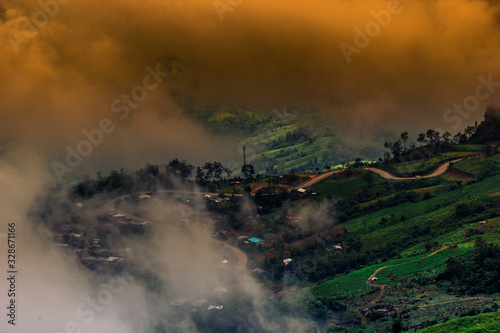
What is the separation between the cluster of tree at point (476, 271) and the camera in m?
50.8

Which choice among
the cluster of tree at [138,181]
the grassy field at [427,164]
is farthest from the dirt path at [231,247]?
the grassy field at [427,164]

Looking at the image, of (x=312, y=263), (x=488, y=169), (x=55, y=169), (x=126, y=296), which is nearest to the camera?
(x=126, y=296)

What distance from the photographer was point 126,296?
66500 millimetres

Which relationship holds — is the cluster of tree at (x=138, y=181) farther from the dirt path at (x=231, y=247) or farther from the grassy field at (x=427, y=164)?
the grassy field at (x=427, y=164)

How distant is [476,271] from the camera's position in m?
53.8

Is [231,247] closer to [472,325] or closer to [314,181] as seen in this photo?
[314,181]

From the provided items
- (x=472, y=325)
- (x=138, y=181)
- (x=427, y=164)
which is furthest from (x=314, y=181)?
(x=472, y=325)

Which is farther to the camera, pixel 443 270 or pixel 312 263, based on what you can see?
pixel 312 263

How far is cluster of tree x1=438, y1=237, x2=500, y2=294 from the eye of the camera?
5076cm

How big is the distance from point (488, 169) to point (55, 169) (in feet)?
368

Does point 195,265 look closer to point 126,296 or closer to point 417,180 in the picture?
point 126,296

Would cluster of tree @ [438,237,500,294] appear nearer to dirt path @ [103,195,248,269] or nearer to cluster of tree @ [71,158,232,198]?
dirt path @ [103,195,248,269]

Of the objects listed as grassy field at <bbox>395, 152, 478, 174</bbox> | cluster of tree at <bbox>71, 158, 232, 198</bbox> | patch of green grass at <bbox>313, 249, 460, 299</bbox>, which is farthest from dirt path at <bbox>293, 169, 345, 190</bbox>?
patch of green grass at <bbox>313, 249, 460, 299</bbox>

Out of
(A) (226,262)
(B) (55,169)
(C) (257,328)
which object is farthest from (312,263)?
(B) (55,169)
